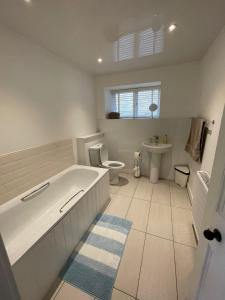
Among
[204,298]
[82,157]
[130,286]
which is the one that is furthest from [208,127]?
[82,157]

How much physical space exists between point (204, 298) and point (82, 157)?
2.32 meters

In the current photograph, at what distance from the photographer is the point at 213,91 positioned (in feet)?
5.52

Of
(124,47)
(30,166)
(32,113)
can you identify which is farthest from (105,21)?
(30,166)

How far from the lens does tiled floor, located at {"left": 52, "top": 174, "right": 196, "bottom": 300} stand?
1165 millimetres

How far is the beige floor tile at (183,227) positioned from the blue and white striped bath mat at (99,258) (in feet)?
1.95

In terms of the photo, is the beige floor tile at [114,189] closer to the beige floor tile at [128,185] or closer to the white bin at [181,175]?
the beige floor tile at [128,185]

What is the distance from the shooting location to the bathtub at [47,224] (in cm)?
101

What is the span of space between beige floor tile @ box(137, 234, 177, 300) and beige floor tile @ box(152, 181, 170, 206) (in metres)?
0.78

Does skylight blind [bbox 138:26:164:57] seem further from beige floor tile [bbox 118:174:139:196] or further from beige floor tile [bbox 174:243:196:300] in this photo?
beige floor tile [bbox 174:243:196:300]

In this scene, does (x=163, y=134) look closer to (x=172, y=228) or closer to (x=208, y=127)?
(x=208, y=127)

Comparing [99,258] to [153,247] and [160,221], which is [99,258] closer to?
[153,247]

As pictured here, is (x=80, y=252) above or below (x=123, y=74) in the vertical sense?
below

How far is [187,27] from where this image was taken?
147 cm

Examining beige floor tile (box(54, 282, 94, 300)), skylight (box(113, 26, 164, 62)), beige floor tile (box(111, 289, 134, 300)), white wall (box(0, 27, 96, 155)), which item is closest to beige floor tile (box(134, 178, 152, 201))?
beige floor tile (box(111, 289, 134, 300))
